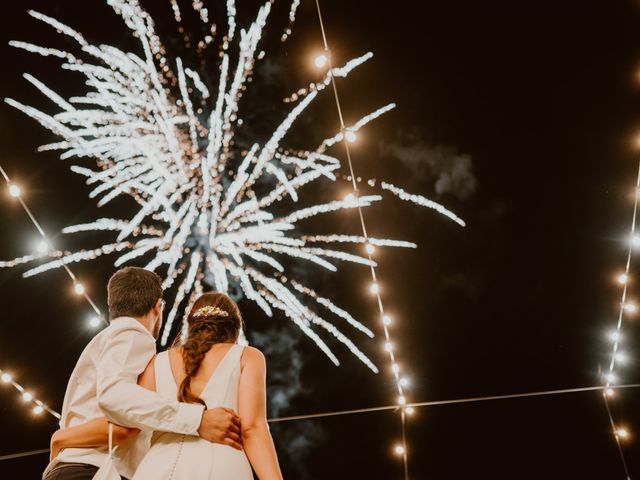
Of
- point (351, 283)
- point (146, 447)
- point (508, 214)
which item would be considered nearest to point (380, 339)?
point (351, 283)

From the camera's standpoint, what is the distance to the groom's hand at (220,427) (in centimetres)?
172

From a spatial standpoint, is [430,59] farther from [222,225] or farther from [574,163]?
[222,225]

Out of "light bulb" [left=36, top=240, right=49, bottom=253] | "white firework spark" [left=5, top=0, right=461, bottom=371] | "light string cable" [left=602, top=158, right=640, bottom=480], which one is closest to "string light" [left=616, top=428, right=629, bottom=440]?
"light string cable" [left=602, top=158, right=640, bottom=480]

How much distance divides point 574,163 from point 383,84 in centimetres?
227

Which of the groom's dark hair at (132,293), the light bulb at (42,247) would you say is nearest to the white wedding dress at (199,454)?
the groom's dark hair at (132,293)

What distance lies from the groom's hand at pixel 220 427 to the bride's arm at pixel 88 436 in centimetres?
32

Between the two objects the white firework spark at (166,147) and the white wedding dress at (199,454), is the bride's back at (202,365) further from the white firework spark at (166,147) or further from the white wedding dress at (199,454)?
the white firework spark at (166,147)

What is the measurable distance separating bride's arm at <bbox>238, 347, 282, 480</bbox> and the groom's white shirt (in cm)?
16

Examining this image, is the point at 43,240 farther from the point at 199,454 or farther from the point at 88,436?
the point at 199,454

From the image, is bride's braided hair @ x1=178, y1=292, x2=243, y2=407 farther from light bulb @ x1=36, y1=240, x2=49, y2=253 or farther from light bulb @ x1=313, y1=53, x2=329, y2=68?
light bulb @ x1=36, y1=240, x2=49, y2=253

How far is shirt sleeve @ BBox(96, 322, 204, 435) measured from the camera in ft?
5.66

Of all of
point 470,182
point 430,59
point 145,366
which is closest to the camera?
point 145,366

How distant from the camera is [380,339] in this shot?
26.0 ft

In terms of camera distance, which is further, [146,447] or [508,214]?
[508,214]
